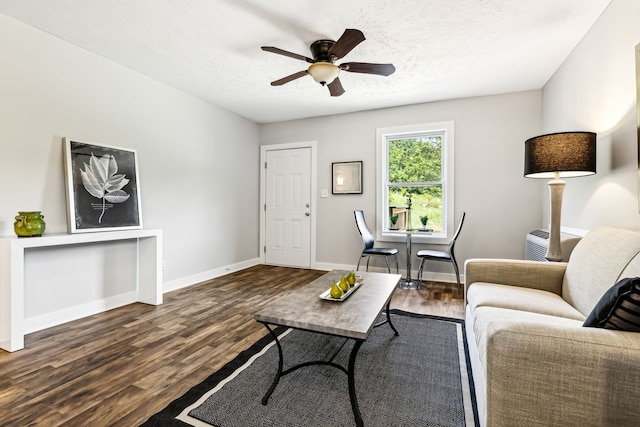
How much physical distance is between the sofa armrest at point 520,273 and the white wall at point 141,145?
3.29 metres

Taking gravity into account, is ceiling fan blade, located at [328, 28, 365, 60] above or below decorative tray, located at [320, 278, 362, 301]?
above

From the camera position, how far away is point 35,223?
90.5 inches

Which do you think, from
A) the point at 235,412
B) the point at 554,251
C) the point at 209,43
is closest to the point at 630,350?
the point at 235,412

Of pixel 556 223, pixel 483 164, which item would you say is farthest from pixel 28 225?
pixel 483 164

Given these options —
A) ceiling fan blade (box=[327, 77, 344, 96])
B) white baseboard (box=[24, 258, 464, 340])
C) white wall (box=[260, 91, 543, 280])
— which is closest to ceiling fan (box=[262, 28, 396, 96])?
ceiling fan blade (box=[327, 77, 344, 96])

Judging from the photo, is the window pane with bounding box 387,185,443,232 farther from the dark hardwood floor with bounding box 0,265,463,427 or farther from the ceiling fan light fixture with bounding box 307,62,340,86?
the ceiling fan light fixture with bounding box 307,62,340,86

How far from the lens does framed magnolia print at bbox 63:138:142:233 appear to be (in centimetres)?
265

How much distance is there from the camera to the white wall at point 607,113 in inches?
75.1

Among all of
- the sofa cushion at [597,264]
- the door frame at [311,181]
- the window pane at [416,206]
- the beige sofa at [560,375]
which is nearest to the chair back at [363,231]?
the window pane at [416,206]

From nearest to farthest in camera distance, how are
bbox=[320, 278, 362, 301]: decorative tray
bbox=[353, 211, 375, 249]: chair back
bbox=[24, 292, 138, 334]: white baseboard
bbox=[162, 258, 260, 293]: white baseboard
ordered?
bbox=[320, 278, 362, 301]: decorative tray < bbox=[24, 292, 138, 334]: white baseboard < bbox=[162, 258, 260, 293]: white baseboard < bbox=[353, 211, 375, 249]: chair back

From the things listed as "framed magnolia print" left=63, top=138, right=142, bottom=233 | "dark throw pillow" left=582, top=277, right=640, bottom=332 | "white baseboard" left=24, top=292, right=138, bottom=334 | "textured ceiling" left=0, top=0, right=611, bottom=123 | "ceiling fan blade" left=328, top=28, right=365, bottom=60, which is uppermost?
"textured ceiling" left=0, top=0, right=611, bottom=123

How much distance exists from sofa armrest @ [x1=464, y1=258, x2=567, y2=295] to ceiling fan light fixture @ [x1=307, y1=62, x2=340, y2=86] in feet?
6.12

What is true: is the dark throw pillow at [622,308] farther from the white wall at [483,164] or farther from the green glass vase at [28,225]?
the green glass vase at [28,225]

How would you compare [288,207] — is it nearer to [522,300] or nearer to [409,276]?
[409,276]
